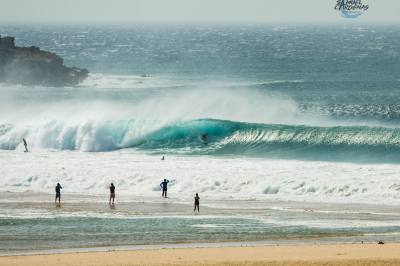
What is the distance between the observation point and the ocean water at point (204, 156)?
85.0 feet

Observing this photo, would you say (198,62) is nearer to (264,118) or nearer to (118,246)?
(264,118)

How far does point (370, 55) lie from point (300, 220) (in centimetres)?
9632

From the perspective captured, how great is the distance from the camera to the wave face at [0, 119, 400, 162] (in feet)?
135

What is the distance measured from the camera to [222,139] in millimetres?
45062

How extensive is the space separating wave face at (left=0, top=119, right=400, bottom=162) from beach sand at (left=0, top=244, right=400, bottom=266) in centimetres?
1740

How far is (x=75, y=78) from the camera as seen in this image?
79.4 metres

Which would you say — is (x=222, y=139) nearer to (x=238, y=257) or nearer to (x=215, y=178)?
→ (x=215, y=178)

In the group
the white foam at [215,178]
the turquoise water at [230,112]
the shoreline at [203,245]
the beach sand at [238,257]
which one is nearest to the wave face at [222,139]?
the turquoise water at [230,112]

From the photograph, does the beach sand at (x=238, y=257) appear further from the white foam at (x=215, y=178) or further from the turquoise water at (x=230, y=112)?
the turquoise water at (x=230, y=112)

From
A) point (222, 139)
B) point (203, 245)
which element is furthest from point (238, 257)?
point (222, 139)

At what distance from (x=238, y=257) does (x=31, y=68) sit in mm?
59523

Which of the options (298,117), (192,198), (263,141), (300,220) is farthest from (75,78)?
(300,220)

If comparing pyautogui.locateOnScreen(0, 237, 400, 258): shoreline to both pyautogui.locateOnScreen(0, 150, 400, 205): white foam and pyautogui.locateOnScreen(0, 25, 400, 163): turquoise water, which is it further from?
pyautogui.locateOnScreen(0, 25, 400, 163): turquoise water

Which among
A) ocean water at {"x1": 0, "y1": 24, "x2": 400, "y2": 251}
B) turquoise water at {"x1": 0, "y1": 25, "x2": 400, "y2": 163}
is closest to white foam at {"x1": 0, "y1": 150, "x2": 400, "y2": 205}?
ocean water at {"x1": 0, "y1": 24, "x2": 400, "y2": 251}
